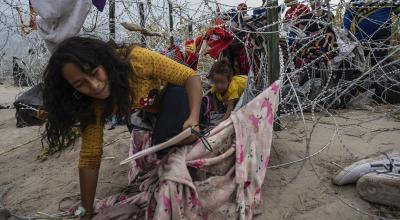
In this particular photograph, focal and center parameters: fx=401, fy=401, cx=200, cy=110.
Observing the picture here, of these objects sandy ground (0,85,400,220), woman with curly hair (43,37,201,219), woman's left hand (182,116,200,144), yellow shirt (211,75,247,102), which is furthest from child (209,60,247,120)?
woman's left hand (182,116,200,144)

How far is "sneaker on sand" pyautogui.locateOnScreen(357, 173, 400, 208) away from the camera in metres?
1.99

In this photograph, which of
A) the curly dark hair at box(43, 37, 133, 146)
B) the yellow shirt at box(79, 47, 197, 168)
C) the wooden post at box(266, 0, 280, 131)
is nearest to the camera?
the curly dark hair at box(43, 37, 133, 146)

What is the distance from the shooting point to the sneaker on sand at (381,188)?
1993 millimetres

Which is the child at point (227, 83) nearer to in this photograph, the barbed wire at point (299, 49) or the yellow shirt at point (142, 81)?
the barbed wire at point (299, 49)

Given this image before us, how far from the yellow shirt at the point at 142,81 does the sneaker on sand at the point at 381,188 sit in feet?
3.45

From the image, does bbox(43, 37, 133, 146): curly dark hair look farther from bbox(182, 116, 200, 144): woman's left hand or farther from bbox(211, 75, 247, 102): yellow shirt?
bbox(211, 75, 247, 102): yellow shirt

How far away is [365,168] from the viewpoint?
2.15m

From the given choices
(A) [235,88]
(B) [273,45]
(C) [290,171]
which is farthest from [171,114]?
(A) [235,88]

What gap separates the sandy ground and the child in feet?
1.55

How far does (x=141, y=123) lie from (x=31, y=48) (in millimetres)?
2775

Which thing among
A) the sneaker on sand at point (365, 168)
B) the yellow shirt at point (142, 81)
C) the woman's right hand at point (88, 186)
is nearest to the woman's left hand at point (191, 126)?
the yellow shirt at point (142, 81)

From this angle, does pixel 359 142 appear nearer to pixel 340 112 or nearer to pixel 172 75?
pixel 340 112

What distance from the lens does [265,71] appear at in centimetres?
309

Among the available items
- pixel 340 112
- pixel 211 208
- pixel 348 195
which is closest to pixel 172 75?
pixel 211 208
